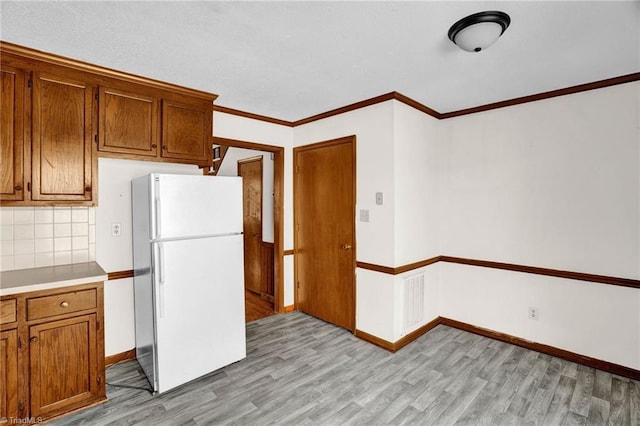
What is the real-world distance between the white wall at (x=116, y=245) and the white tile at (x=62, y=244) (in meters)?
0.20

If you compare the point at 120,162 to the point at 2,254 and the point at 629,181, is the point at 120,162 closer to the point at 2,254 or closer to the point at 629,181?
the point at 2,254

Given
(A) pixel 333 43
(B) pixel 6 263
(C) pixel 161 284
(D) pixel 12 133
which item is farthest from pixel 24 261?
(A) pixel 333 43

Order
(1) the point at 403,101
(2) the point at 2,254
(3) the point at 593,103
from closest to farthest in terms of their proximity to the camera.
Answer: (2) the point at 2,254 → (3) the point at 593,103 → (1) the point at 403,101

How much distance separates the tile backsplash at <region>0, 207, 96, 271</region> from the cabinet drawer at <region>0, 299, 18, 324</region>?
2.09 ft

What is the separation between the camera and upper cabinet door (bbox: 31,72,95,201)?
7.30 ft

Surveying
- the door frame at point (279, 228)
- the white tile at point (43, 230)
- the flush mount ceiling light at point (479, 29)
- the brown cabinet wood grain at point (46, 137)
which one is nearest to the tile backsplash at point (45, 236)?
the white tile at point (43, 230)

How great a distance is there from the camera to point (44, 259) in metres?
2.46

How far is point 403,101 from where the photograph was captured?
3.09 m

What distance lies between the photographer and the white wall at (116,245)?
108 inches

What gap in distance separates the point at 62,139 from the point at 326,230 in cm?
253

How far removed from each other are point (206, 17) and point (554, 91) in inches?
119

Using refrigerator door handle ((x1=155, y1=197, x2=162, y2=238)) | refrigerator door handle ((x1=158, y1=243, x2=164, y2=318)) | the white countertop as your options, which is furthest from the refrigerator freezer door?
the white countertop

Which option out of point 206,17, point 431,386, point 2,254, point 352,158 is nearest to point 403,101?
point 352,158

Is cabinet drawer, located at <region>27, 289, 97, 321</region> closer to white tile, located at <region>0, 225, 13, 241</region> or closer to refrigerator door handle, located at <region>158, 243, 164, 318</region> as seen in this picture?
refrigerator door handle, located at <region>158, 243, 164, 318</region>
